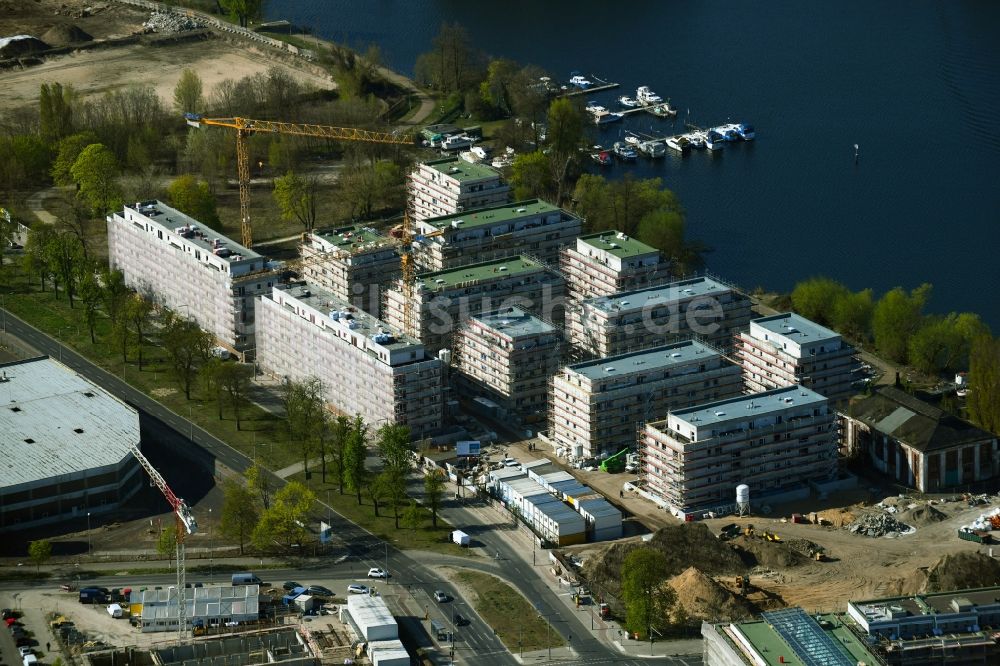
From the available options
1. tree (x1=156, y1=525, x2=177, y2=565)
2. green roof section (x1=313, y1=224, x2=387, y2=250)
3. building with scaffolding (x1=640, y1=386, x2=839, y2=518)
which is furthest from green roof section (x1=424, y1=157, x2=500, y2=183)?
tree (x1=156, y1=525, x2=177, y2=565)

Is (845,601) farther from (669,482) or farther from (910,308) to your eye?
(910,308)

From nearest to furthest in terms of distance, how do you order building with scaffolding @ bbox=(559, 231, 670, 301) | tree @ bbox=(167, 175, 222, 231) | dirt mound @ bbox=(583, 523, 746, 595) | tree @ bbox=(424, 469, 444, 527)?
dirt mound @ bbox=(583, 523, 746, 595) < tree @ bbox=(424, 469, 444, 527) < building with scaffolding @ bbox=(559, 231, 670, 301) < tree @ bbox=(167, 175, 222, 231)

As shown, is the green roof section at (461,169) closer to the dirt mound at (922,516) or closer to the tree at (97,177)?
the tree at (97,177)

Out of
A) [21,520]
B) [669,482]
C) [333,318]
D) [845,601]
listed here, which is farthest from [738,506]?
[21,520]

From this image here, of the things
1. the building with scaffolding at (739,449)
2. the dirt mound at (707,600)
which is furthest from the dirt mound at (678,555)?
the building with scaffolding at (739,449)

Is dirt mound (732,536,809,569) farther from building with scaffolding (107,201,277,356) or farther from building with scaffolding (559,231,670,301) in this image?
building with scaffolding (107,201,277,356)

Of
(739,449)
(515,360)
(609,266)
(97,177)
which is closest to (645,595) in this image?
(739,449)

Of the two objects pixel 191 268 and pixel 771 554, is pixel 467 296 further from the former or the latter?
pixel 771 554
